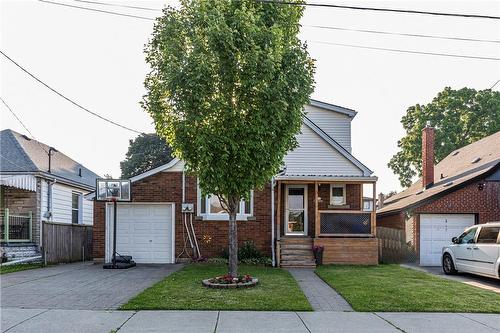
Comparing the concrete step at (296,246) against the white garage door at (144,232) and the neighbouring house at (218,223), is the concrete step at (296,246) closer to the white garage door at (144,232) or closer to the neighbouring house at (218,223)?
the neighbouring house at (218,223)

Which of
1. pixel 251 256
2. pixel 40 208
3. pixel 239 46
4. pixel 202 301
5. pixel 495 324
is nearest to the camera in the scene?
pixel 495 324

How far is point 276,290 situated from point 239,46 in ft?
18.1

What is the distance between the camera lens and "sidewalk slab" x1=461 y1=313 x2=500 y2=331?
25.3ft

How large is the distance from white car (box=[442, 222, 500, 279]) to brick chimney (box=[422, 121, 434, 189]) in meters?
6.44

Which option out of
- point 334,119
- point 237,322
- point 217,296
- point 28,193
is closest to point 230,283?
point 217,296

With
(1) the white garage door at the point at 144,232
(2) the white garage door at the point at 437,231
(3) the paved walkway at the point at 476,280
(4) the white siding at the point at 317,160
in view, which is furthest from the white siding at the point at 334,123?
(1) the white garage door at the point at 144,232

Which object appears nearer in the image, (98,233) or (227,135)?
(227,135)

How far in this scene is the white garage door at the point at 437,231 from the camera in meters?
17.7

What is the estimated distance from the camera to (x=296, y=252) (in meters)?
16.7

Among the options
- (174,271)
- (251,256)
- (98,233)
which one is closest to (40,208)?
(98,233)

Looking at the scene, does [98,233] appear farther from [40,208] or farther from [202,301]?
[202,301]

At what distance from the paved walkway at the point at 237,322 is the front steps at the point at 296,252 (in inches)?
304

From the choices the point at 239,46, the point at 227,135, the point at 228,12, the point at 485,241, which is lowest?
the point at 485,241

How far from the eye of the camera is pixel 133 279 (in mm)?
12586
